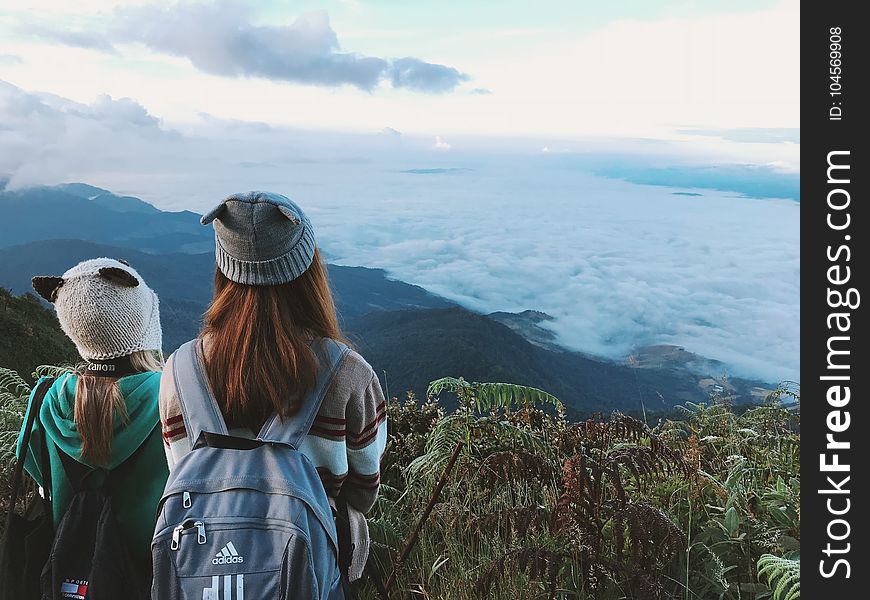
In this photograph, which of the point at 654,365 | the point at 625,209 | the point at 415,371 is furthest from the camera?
the point at 625,209

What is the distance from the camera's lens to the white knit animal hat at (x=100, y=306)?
111 inches

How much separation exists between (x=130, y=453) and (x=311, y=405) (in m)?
0.99

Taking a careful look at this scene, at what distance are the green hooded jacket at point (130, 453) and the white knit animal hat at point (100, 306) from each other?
0.46ft

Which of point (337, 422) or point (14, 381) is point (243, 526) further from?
point (14, 381)

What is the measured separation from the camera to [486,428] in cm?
376

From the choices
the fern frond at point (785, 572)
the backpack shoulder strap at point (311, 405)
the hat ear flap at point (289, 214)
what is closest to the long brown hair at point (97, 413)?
the backpack shoulder strap at point (311, 405)

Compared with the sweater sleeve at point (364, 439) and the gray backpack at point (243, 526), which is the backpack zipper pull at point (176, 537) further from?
the sweater sleeve at point (364, 439)

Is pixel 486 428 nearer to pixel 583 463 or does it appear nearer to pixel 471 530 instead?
pixel 471 530

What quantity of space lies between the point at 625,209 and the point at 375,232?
200 ft

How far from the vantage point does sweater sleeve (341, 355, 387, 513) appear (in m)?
2.30

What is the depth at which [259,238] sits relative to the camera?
2203 mm

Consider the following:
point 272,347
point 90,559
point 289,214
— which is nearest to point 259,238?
point 289,214

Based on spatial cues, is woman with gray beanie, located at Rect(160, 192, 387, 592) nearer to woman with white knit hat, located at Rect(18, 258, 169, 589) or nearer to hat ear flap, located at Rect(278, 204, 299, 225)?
hat ear flap, located at Rect(278, 204, 299, 225)
